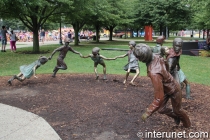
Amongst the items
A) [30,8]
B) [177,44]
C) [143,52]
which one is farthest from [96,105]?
[30,8]

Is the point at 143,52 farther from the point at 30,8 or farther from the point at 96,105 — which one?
the point at 30,8

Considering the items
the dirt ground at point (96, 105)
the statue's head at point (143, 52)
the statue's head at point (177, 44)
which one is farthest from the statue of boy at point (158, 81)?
the statue's head at point (177, 44)

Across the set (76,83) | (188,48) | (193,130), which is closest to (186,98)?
(193,130)

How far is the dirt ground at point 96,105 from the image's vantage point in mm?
4730

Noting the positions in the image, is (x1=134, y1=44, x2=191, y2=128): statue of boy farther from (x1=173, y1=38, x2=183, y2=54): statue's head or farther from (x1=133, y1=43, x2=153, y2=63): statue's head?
(x1=173, y1=38, x2=183, y2=54): statue's head

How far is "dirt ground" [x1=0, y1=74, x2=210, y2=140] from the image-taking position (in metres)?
4.73

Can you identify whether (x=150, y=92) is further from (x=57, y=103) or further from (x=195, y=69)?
(x=195, y=69)

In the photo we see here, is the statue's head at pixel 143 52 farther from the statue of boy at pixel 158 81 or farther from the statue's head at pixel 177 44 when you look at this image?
the statue's head at pixel 177 44

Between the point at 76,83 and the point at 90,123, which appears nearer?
the point at 90,123

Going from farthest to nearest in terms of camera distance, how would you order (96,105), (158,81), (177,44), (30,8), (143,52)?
(30,8) → (96,105) → (177,44) → (143,52) → (158,81)

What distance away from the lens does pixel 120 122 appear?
201 inches

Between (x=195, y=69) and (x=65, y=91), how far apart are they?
24.0 ft

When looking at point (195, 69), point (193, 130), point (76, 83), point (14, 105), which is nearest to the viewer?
point (193, 130)

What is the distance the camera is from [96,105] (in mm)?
6199
